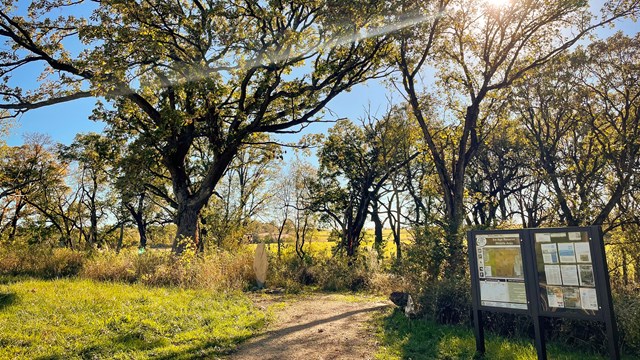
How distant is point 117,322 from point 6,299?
2.73 meters

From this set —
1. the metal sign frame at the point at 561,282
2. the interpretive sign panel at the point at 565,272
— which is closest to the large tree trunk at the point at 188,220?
the metal sign frame at the point at 561,282

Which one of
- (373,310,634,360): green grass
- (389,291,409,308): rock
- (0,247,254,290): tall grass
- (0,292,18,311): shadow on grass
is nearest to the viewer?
(373,310,634,360): green grass

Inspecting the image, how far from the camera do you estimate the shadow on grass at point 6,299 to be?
21.6 ft

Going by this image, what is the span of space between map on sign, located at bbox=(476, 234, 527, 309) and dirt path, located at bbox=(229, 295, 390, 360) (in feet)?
6.65

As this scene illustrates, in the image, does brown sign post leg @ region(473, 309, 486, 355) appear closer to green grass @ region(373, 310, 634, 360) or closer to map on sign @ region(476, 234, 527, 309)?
green grass @ region(373, 310, 634, 360)

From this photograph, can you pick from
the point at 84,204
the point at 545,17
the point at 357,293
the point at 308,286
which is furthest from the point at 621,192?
the point at 84,204

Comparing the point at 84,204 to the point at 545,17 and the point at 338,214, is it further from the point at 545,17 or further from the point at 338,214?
Result: the point at 545,17

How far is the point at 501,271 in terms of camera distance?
565 centimetres

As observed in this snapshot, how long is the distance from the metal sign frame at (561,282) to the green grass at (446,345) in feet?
1.03

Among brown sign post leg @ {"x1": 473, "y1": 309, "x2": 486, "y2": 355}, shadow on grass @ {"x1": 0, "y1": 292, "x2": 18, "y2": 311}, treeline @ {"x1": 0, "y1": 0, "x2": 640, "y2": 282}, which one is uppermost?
treeline @ {"x1": 0, "y1": 0, "x2": 640, "y2": 282}

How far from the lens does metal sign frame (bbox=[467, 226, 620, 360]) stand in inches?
183

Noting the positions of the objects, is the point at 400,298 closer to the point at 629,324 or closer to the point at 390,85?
the point at 629,324

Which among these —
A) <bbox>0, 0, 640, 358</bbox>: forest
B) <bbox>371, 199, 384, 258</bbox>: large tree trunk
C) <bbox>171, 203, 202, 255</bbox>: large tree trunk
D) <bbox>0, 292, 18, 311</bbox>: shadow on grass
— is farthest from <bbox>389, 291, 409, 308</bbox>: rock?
<bbox>371, 199, 384, 258</bbox>: large tree trunk

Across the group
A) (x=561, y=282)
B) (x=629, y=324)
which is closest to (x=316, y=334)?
(x=561, y=282)
